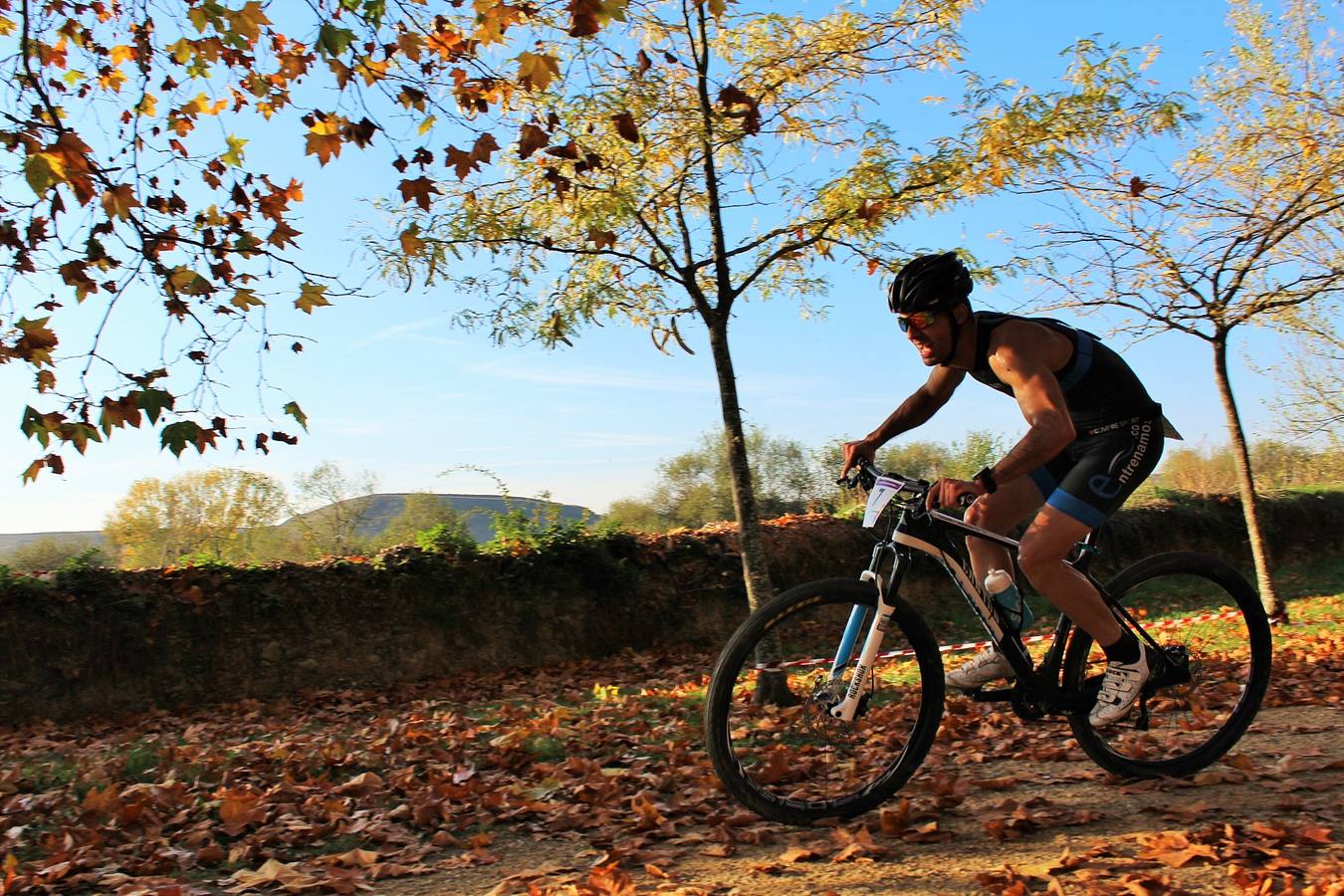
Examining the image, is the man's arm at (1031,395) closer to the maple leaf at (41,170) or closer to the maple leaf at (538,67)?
the maple leaf at (538,67)

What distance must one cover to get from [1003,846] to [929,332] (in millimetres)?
2057

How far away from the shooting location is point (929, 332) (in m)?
4.22

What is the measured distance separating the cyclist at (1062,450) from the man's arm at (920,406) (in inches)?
1.1

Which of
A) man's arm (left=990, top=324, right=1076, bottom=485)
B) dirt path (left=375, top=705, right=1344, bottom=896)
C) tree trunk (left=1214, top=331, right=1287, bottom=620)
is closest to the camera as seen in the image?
dirt path (left=375, top=705, right=1344, bottom=896)

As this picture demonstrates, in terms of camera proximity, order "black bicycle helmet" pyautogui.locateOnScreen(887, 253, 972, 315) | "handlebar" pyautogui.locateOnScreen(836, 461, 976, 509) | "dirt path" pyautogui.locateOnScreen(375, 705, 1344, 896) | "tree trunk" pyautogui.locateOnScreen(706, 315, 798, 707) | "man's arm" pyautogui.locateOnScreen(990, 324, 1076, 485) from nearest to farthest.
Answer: "dirt path" pyautogui.locateOnScreen(375, 705, 1344, 896) < "man's arm" pyautogui.locateOnScreen(990, 324, 1076, 485) < "handlebar" pyautogui.locateOnScreen(836, 461, 976, 509) < "black bicycle helmet" pyautogui.locateOnScreen(887, 253, 972, 315) < "tree trunk" pyautogui.locateOnScreen(706, 315, 798, 707)

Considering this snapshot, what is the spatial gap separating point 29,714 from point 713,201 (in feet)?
31.2

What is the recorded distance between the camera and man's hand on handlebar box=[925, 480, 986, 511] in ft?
12.2

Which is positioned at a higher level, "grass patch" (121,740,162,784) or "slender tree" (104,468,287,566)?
"slender tree" (104,468,287,566)

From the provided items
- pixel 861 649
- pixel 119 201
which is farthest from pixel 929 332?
pixel 119 201

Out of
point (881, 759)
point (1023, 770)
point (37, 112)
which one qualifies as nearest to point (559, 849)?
point (881, 759)

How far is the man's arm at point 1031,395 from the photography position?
3.70 meters

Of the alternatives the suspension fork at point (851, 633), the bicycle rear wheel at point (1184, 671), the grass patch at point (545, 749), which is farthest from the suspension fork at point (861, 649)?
the grass patch at point (545, 749)

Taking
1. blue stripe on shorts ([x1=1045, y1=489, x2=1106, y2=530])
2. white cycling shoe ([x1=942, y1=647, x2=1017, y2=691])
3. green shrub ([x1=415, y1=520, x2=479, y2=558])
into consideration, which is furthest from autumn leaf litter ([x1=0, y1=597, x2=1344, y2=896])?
green shrub ([x1=415, y1=520, x2=479, y2=558])

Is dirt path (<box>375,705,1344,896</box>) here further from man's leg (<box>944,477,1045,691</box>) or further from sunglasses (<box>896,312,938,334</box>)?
sunglasses (<box>896,312,938,334</box>)
